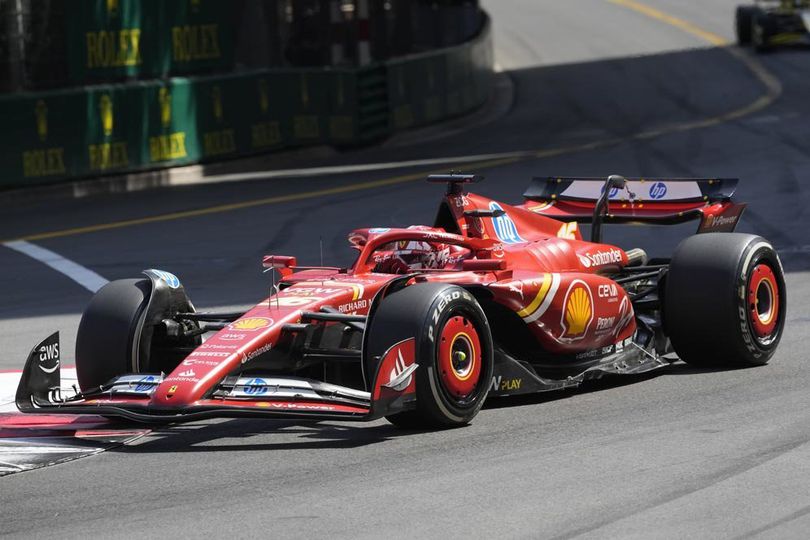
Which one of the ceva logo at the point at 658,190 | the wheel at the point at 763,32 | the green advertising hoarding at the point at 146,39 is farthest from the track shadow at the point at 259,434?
the wheel at the point at 763,32

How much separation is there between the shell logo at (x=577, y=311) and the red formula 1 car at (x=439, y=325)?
1 centimetres

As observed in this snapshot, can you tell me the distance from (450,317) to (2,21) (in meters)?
15.9

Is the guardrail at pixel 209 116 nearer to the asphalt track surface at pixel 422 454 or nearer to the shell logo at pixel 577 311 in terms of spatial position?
the asphalt track surface at pixel 422 454

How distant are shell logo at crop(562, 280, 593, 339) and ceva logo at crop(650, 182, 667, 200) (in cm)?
187

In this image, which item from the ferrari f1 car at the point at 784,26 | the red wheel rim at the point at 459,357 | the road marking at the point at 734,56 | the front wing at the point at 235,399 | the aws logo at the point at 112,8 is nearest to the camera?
the front wing at the point at 235,399

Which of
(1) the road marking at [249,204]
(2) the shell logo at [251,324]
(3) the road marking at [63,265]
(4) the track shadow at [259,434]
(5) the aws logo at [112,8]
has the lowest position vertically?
(1) the road marking at [249,204]

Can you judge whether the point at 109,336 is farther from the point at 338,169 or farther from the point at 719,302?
the point at 338,169

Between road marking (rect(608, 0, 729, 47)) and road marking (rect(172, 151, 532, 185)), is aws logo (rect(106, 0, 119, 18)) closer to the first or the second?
road marking (rect(172, 151, 532, 185))

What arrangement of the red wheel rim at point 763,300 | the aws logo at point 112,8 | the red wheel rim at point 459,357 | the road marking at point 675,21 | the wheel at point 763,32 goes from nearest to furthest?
1. the red wheel rim at point 459,357
2. the red wheel rim at point 763,300
3. the aws logo at point 112,8
4. the wheel at point 763,32
5. the road marking at point 675,21

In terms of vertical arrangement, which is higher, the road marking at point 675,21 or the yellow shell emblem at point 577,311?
the yellow shell emblem at point 577,311

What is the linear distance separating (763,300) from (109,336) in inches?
158

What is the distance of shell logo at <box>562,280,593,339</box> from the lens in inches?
358

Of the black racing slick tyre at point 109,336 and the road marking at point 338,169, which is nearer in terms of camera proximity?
the black racing slick tyre at point 109,336

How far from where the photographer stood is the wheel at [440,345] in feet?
26.0
